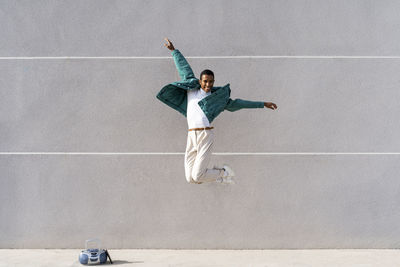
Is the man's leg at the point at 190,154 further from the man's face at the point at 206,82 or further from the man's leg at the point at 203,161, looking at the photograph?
the man's face at the point at 206,82

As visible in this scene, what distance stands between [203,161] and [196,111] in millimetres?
553

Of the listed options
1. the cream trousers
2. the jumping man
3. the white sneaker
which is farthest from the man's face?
Result: the white sneaker

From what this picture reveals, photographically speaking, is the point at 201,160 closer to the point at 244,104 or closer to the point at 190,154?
the point at 190,154

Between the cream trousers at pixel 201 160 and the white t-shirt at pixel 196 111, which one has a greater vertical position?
the white t-shirt at pixel 196 111

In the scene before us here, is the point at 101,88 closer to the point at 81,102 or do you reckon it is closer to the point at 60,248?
the point at 81,102
